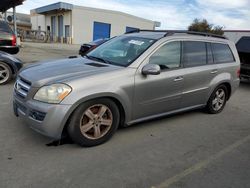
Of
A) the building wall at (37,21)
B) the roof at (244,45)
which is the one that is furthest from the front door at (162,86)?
the building wall at (37,21)

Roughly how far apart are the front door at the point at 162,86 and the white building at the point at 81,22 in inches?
1255

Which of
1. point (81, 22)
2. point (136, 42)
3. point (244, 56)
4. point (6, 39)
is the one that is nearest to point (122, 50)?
point (136, 42)

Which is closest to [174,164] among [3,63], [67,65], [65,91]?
[65,91]

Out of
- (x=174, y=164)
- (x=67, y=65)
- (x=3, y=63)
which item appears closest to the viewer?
(x=174, y=164)

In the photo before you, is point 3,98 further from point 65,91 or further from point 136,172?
point 136,172

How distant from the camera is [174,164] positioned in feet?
11.7

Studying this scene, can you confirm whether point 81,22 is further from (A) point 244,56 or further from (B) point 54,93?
(B) point 54,93

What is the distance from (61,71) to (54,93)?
514 millimetres

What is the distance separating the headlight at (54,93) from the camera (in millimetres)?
3481

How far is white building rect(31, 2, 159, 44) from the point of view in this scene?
A: 115 feet

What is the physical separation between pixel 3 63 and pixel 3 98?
5.09 feet

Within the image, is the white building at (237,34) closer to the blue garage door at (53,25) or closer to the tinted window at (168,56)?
the tinted window at (168,56)

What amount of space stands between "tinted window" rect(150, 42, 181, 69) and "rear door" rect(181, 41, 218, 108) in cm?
16

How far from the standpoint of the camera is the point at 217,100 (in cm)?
590
